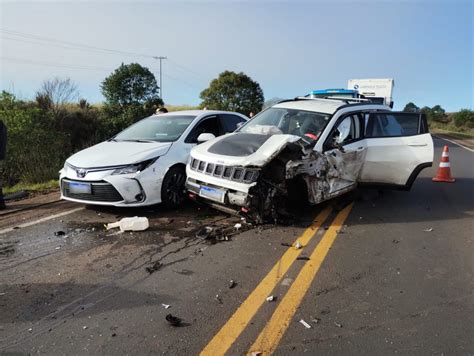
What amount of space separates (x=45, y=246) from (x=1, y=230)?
3.59 feet

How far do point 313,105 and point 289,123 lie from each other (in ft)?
2.20

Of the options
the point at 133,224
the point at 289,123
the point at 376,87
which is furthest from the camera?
the point at 376,87

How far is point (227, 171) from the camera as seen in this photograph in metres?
5.62

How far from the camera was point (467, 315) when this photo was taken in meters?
3.43

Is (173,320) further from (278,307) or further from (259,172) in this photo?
(259,172)

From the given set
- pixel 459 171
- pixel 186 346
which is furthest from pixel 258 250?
pixel 459 171

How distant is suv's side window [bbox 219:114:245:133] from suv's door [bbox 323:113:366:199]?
2.14 metres

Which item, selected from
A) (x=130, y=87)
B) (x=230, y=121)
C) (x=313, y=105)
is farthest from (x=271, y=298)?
(x=130, y=87)

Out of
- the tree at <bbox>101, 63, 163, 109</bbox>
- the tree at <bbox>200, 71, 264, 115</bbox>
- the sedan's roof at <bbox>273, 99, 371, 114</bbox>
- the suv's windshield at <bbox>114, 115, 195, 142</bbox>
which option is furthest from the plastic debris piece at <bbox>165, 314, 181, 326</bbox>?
the tree at <bbox>200, 71, 264, 115</bbox>

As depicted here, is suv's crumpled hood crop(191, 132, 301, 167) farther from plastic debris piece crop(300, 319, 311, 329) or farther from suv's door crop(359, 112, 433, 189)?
plastic debris piece crop(300, 319, 311, 329)

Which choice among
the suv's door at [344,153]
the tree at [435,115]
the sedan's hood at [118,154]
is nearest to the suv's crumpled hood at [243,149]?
the sedan's hood at [118,154]

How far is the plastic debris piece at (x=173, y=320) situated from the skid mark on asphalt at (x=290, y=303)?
66 cm

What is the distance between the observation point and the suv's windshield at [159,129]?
7074 mm

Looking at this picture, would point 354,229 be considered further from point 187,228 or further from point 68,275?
point 68,275
